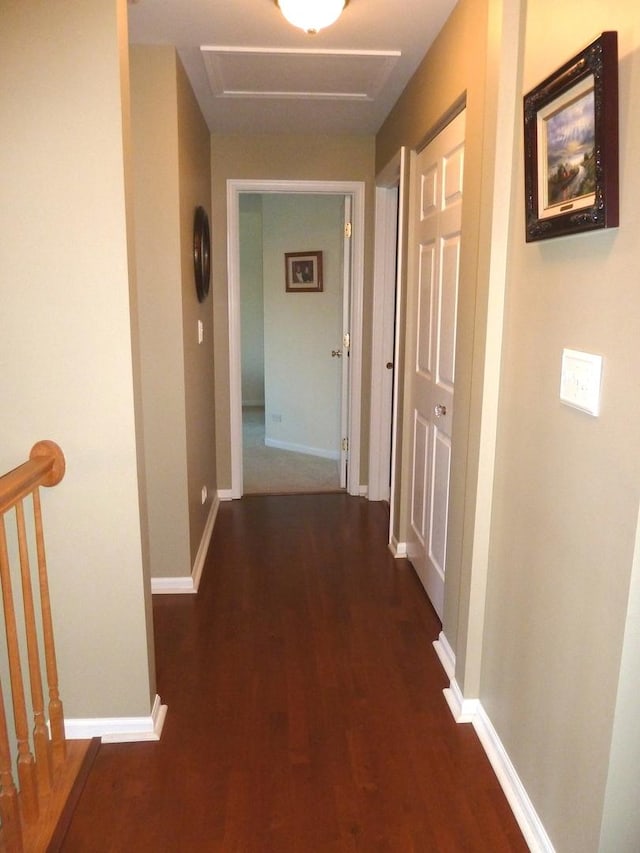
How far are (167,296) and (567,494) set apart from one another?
187cm

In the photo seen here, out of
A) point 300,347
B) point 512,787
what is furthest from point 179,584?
point 300,347

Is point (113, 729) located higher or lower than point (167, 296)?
lower

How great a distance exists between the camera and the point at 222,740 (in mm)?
1957

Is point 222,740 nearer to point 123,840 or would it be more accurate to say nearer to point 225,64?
point 123,840

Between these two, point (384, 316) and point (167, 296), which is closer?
point (167, 296)

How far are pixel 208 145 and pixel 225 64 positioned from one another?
41.2 inches

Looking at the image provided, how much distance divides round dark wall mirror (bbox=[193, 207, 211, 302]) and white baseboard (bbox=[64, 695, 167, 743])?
1.98 m

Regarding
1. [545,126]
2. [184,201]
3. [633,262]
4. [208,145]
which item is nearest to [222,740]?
[633,262]

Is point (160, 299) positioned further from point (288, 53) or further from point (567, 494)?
point (567, 494)

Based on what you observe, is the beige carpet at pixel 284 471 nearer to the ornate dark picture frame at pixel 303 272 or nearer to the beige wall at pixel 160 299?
the ornate dark picture frame at pixel 303 272

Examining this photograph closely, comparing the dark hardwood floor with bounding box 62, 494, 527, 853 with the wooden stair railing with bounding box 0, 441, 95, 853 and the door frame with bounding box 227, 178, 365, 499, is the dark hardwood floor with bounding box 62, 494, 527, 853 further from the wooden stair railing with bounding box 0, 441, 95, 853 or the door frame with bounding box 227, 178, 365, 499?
the door frame with bounding box 227, 178, 365, 499

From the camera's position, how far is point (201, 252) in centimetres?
313

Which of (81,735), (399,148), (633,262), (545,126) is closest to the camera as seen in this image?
(633,262)

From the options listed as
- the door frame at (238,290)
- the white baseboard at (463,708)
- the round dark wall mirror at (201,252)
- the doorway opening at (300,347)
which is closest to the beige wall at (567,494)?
the white baseboard at (463,708)
